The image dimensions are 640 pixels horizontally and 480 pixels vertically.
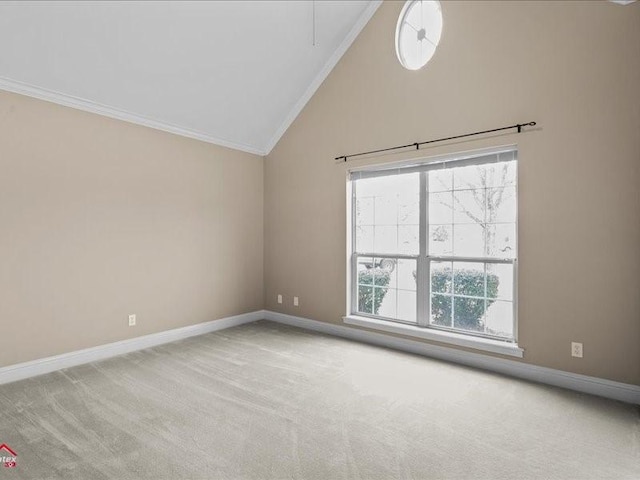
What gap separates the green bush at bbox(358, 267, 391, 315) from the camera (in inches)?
166

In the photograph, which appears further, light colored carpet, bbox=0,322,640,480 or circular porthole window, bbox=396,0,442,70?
circular porthole window, bbox=396,0,442,70

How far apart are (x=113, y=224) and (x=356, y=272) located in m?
2.80

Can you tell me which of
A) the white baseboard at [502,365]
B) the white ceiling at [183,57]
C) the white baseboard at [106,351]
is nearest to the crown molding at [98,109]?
the white ceiling at [183,57]

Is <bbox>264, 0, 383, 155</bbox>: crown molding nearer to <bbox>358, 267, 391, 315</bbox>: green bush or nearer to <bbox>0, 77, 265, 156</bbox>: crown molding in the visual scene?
<bbox>0, 77, 265, 156</bbox>: crown molding

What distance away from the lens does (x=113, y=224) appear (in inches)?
145

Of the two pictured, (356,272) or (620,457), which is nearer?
(620,457)

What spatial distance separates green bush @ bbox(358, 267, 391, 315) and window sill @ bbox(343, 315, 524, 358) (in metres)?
0.15

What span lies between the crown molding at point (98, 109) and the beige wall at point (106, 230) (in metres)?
0.06

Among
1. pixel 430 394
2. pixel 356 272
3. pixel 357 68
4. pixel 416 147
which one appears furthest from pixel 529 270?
pixel 357 68

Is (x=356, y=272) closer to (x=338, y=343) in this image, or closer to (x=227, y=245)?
(x=338, y=343)

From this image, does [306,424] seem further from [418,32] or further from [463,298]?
[418,32]

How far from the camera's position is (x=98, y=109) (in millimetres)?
3533

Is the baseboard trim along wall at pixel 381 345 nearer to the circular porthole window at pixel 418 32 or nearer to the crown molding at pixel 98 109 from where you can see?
the crown molding at pixel 98 109

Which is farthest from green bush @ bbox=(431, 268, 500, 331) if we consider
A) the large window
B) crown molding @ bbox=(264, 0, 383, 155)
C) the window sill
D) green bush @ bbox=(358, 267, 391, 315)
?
crown molding @ bbox=(264, 0, 383, 155)
